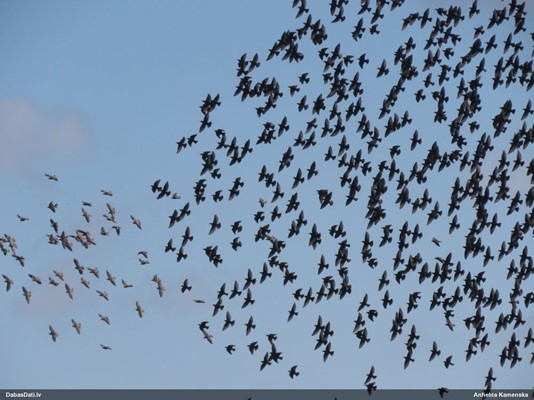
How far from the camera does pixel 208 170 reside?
13238 cm

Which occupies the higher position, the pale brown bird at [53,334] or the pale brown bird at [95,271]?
the pale brown bird at [95,271]

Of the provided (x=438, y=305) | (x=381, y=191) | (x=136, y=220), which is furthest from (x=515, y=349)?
(x=136, y=220)

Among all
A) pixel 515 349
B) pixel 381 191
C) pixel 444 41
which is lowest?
pixel 515 349

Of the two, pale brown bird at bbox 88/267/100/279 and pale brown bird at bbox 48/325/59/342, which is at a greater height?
pale brown bird at bbox 88/267/100/279

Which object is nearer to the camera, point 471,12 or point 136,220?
point 471,12

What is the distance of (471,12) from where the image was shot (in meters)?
131

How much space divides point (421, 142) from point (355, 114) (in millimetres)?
6128

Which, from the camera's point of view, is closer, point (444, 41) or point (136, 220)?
point (444, 41)

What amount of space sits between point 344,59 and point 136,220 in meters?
23.4

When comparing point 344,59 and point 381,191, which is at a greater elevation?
point 344,59

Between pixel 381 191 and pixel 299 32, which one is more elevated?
pixel 299 32

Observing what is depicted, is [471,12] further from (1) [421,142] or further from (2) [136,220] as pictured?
(2) [136,220]

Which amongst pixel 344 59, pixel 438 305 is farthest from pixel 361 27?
pixel 438 305

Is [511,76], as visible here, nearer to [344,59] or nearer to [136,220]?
[344,59]
